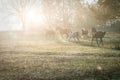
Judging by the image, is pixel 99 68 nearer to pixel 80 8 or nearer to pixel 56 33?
pixel 56 33

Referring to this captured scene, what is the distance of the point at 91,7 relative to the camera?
4056cm

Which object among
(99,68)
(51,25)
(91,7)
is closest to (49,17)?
(51,25)

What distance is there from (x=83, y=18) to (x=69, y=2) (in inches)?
259

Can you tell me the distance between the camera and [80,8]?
69.2m

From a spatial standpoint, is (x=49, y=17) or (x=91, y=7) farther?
(x=49, y=17)

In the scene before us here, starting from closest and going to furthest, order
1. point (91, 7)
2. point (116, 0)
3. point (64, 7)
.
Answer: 1. point (116, 0)
2. point (91, 7)
3. point (64, 7)

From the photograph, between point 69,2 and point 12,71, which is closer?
point 12,71

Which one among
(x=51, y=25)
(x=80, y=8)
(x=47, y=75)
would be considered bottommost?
(x=47, y=75)

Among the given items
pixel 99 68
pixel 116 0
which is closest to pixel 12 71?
pixel 99 68

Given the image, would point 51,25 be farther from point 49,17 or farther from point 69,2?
point 69,2

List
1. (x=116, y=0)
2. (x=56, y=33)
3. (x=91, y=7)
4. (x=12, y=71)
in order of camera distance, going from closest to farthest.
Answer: (x=12, y=71), (x=116, y=0), (x=91, y=7), (x=56, y=33)

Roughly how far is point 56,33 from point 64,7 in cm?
1407

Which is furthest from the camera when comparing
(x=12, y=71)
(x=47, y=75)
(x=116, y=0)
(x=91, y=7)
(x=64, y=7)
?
→ (x=64, y=7)

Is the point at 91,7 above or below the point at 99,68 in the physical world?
above
